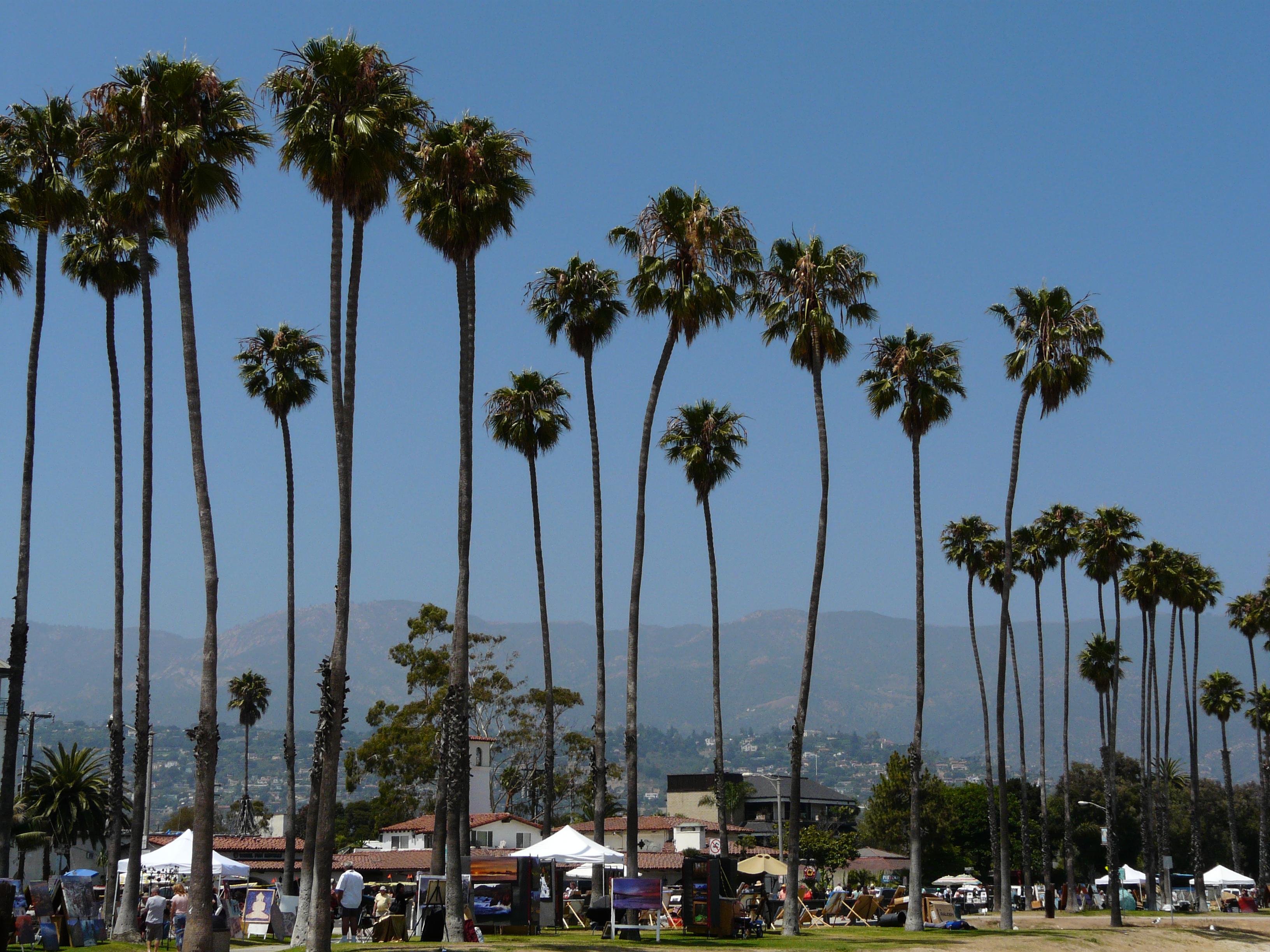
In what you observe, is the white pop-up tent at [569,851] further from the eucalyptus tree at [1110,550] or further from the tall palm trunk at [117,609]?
the eucalyptus tree at [1110,550]

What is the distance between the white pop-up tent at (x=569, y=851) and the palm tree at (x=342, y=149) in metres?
9.47

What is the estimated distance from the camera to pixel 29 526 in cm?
3344

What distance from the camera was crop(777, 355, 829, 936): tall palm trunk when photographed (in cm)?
3725

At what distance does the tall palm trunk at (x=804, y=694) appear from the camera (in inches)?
1467

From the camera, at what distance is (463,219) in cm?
3109

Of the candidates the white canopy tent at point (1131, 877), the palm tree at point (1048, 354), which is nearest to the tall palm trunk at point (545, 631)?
the palm tree at point (1048, 354)

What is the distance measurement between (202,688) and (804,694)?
21.3 metres

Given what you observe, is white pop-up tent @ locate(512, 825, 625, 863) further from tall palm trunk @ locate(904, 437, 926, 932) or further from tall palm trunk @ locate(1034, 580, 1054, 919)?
tall palm trunk @ locate(1034, 580, 1054, 919)

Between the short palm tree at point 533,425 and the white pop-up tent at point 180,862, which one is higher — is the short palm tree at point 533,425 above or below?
above

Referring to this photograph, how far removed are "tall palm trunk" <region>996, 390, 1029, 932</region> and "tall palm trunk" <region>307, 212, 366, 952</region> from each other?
25400mm

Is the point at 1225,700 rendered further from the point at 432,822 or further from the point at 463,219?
the point at 463,219

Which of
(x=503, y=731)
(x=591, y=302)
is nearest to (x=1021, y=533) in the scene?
(x=591, y=302)

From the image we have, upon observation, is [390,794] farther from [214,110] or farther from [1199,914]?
[214,110]

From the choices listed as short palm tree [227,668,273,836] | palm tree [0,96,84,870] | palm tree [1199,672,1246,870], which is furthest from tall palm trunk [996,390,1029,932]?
short palm tree [227,668,273,836]
